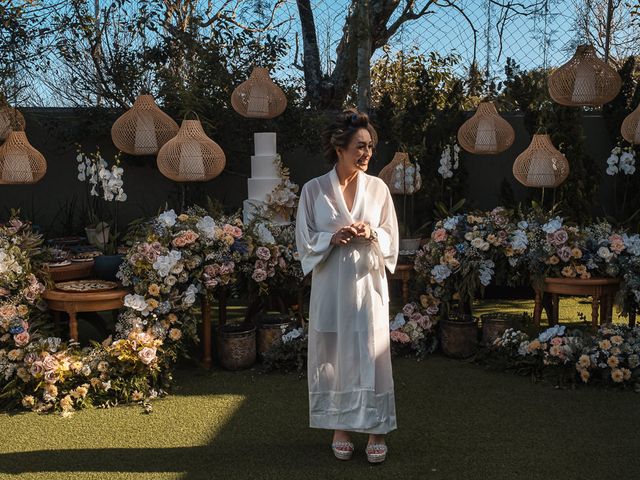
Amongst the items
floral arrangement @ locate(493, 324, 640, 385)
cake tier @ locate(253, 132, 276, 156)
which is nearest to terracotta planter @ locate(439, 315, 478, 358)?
floral arrangement @ locate(493, 324, 640, 385)

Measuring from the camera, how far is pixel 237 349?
18.9ft

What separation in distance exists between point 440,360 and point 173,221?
2.34 m

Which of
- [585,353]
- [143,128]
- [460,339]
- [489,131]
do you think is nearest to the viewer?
[585,353]

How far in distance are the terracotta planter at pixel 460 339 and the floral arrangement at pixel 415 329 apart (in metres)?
0.12

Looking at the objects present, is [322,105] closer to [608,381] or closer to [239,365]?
[239,365]

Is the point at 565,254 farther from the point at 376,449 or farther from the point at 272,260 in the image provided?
the point at 376,449

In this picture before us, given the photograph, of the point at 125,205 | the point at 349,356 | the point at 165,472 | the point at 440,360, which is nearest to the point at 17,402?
the point at 165,472

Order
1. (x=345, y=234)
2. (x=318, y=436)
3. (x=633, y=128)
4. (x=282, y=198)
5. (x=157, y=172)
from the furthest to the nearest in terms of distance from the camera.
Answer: (x=157, y=172), (x=633, y=128), (x=282, y=198), (x=318, y=436), (x=345, y=234)

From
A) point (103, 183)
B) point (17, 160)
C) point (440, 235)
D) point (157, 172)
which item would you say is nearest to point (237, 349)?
point (103, 183)

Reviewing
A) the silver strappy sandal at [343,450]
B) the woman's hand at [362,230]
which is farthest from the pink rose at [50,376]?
the woman's hand at [362,230]

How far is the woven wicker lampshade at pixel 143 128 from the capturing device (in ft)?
24.3

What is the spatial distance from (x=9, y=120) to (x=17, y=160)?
649 mm

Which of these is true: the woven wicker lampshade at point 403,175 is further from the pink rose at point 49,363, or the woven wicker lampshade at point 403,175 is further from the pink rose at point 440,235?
the pink rose at point 49,363

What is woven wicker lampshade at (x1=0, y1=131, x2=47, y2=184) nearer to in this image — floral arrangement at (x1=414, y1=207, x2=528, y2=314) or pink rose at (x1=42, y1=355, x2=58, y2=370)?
pink rose at (x1=42, y1=355, x2=58, y2=370)
